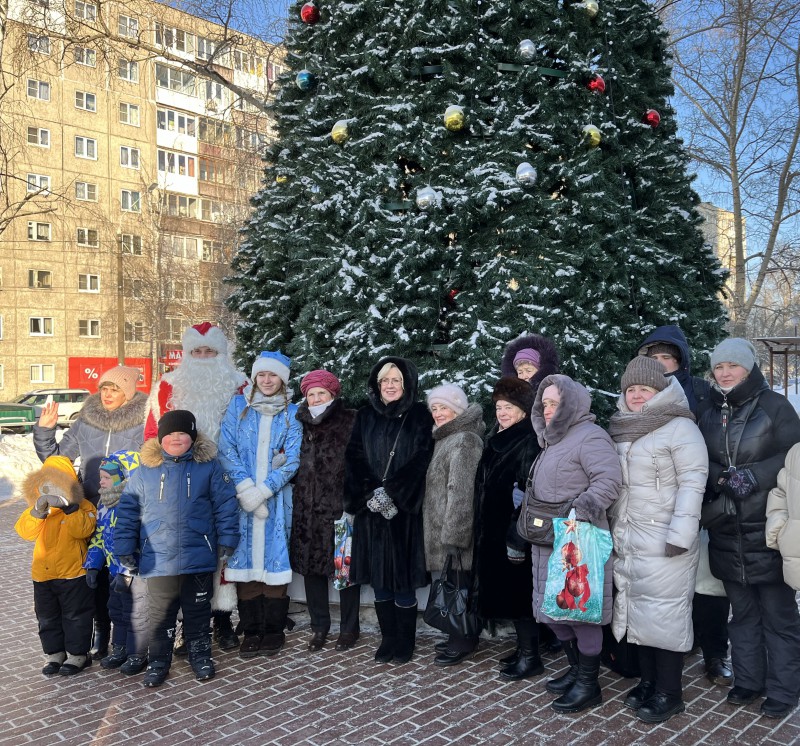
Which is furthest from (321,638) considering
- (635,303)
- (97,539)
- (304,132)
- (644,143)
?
(644,143)

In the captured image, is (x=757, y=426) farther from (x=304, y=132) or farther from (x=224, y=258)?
(x=224, y=258)

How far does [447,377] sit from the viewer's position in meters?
6.14

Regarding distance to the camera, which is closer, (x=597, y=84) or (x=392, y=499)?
(x=392, y=499)

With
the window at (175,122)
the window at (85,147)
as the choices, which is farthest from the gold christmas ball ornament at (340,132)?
the window at (175,122)

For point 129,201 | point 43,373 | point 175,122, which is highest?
point 175,122

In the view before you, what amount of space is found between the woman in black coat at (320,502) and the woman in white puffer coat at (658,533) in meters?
2.06

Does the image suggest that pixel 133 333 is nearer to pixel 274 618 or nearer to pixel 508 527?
pixel 274 618

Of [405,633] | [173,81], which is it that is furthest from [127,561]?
[173,81]

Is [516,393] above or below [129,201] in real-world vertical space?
below

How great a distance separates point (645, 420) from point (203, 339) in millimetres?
3448

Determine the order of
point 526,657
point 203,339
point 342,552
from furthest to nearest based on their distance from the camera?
point 203,339
point 342,552
point 526,657

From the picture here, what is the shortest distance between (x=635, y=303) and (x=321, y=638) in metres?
4.05

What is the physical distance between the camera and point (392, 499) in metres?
4.84

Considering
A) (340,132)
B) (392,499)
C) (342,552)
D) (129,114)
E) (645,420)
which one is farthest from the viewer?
(129,114)
